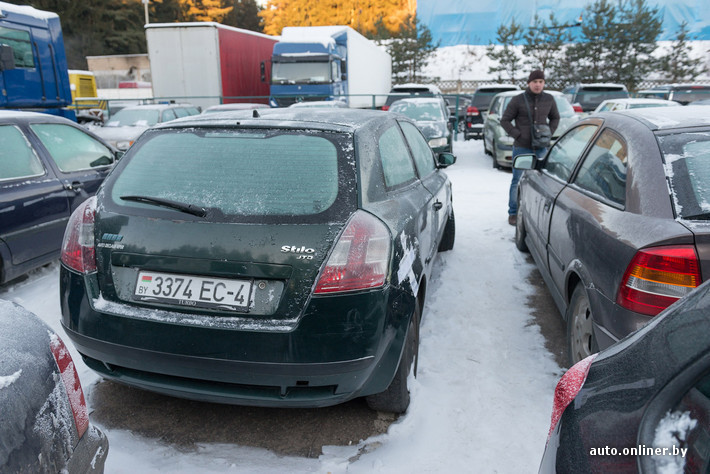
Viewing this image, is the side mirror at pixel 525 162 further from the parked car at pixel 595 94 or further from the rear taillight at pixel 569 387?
the parked car at pixel 595 94

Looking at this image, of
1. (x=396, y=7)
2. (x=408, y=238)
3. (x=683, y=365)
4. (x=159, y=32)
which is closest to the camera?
(x=683, y=365)

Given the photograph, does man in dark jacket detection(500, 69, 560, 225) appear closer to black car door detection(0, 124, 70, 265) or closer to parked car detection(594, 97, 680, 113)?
parked car detection(594, 97, 680, 113)

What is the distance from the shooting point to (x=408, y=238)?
8.80 ft

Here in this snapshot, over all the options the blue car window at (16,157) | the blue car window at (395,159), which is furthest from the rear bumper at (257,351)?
the blue car window at (16,157)

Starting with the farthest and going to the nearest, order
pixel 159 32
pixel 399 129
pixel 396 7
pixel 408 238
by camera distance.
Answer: pixel 396 7, pixel 159 32, pixel 399 129, pixel 408 238

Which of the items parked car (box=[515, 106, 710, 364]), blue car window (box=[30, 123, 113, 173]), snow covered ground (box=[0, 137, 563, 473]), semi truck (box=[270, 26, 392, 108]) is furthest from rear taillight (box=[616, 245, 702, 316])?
semi truck (box=[270, 26, 392, 108])

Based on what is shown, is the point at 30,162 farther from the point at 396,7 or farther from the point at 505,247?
the point at 396,7

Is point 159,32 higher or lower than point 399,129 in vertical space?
higher

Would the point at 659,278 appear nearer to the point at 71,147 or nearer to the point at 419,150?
the point at 419,150

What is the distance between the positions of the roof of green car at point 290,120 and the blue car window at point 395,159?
0.16 metres

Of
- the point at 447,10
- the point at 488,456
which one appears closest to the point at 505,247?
the point at 488,456

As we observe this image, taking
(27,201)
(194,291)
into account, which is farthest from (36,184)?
(194,291)

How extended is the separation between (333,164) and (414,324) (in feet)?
3.34

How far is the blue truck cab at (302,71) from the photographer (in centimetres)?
1631
